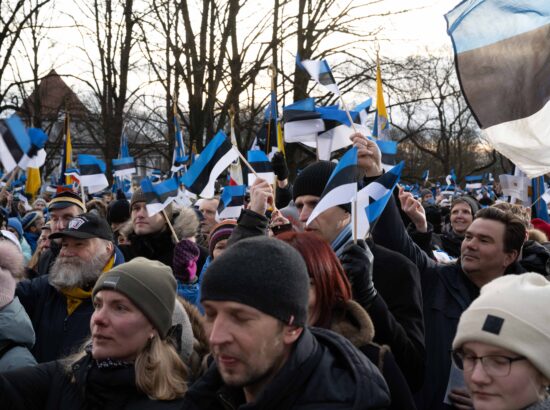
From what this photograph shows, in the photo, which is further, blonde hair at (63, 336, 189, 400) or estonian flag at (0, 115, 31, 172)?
estonian flag at (0, 115, 31, 172)

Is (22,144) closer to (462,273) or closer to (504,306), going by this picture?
(462,273)

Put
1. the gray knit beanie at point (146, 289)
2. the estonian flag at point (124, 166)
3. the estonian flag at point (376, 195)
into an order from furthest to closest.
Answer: the estonian flag at point (124, 166), the estonian flag at point (376, 195), the gray knit beanie at point (146, 289)

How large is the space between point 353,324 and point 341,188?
0.98 meters

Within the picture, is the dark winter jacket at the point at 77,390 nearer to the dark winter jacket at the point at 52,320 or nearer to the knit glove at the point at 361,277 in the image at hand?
the knit glove at the point at 361,277

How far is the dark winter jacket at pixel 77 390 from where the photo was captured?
8.87 ft

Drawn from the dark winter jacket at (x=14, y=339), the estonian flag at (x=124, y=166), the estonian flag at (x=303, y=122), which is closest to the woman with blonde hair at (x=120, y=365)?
the dark winter jacket at (x=14, y=339)

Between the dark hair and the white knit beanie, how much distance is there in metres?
1.64

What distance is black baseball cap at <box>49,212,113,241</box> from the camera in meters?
4.23

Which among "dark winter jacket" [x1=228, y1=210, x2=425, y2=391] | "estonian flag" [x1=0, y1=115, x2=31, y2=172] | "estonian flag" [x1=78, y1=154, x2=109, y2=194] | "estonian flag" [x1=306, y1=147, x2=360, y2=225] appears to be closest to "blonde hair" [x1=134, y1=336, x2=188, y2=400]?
"dark winter jacket" [x1=228, y1=210, x2=425, y2=391]

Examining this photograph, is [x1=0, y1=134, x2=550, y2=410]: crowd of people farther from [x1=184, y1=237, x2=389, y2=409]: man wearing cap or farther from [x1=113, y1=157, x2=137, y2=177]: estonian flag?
[x1=113, y1=157, x2=137, y2=177]: estonian flag

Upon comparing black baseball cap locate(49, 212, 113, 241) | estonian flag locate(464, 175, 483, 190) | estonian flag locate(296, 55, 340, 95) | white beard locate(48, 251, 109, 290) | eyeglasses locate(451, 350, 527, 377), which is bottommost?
estonian flag locate(464, 175, 483, 190)

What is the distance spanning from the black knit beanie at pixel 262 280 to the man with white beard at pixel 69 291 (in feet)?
6.28

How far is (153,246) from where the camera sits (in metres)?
5.86

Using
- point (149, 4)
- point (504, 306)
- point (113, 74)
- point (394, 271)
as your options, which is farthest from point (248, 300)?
point (113, 74)
